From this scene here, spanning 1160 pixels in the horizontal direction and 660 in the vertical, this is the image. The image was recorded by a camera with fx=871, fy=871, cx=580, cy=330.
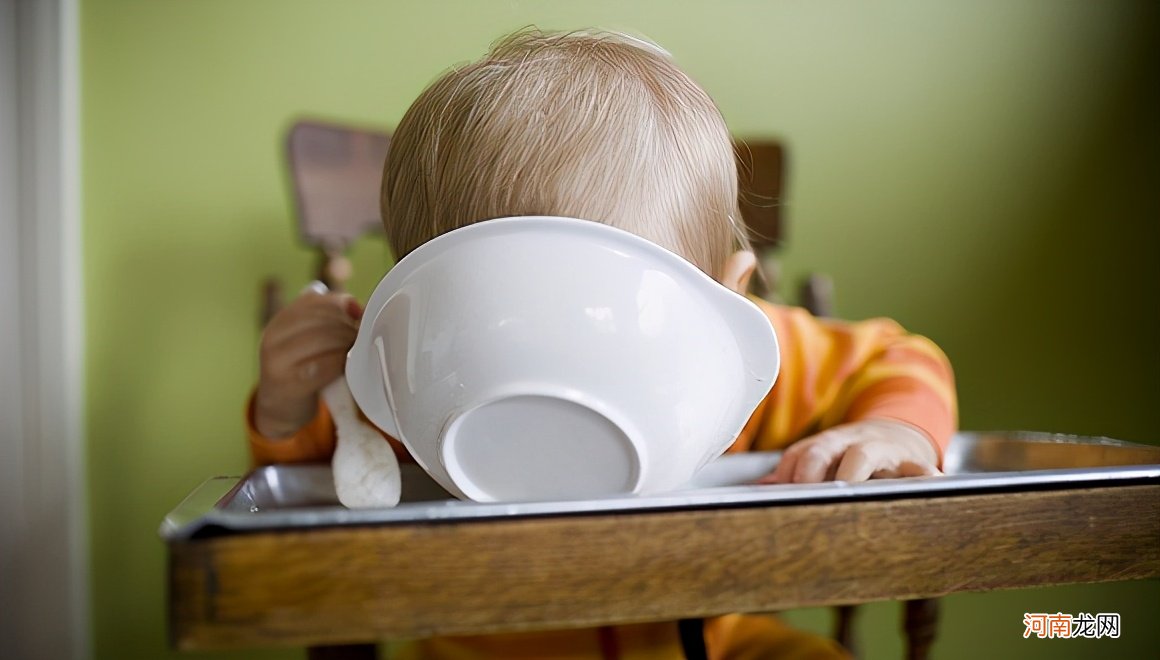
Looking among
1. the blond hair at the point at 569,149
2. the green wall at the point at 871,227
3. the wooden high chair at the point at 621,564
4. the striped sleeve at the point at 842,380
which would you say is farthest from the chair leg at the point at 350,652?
the green wall at the point at 871,227

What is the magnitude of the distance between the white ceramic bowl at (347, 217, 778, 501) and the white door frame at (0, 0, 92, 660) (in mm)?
539

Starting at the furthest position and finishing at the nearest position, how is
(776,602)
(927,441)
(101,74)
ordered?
(101,74), (927,441), (776,602)

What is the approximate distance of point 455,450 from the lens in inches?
13.1

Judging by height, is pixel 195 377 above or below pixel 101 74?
below

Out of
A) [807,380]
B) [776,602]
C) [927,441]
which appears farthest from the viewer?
[807,380]

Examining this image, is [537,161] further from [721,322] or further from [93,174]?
[93,174]

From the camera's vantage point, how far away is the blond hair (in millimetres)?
357

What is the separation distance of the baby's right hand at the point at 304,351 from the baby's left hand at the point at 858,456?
23 cm

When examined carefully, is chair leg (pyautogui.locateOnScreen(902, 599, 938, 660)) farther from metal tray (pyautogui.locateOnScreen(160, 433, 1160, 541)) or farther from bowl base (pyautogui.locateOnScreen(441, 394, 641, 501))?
bowl base (pyautogui.locateOnScreen(441, 394, 641, 501))

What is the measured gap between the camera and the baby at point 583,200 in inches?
14.2

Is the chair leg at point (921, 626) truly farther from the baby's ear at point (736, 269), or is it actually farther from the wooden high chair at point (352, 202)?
the baby's ear at point (736, 269)

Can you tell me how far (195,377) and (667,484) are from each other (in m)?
0.58

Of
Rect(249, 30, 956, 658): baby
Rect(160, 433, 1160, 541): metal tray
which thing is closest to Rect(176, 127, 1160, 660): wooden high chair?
Rect(160, 433, 1160, 541): metal tray

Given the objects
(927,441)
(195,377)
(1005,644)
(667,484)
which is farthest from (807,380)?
(195,377)
